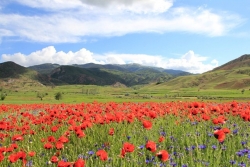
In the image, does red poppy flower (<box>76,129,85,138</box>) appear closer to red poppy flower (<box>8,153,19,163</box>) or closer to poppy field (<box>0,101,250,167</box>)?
poppy field (<box>0,101,250,167</box>)

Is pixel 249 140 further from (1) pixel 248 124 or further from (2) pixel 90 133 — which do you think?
(2) pixel 90 133

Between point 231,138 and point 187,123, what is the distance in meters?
2.08

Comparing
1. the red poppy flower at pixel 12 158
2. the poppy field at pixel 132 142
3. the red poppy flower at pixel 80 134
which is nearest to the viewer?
the red poppy flower at pixel 12 158

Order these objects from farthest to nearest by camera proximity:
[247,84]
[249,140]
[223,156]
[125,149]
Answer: [247,84], [249,140], [223,156], [125,149]

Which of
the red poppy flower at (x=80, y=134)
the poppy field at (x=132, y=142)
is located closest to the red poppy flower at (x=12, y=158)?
the poppy field at (x=132, y=142)

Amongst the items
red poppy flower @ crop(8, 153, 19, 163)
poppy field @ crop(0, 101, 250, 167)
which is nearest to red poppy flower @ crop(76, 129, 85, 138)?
poppy field @ crop(0, 101, 250, 167)

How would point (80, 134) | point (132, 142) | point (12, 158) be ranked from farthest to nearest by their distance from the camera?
1. point (132, 142)
2. point (80, 134)
3. point (12, 158)

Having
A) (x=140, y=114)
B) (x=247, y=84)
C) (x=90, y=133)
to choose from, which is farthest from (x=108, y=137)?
(x=247, y=84)

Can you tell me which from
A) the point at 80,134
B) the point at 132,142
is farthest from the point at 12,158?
the point at 132,142

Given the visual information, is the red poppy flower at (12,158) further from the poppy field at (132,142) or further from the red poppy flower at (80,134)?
the red poppy flower at (80,134)

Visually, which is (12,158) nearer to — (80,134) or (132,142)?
(80,134)

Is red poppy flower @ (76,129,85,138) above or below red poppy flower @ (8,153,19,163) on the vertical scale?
above

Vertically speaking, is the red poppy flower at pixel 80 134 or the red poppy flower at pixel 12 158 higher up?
the red poppy flower at pixel 80 134

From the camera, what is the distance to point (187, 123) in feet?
27.3
